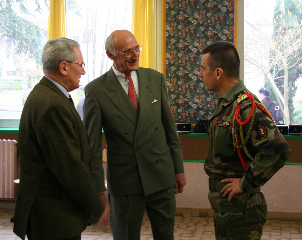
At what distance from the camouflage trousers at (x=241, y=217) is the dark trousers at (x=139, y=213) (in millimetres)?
484

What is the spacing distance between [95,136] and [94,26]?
3525 mm

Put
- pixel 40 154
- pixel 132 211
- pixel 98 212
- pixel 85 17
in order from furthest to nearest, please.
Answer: pixel 85 17, pixel 132 211, pixel 98 212, pixel 40 154

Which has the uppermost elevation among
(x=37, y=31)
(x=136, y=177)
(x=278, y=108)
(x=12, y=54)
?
(x=37, y=31)

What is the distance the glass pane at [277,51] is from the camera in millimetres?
4801

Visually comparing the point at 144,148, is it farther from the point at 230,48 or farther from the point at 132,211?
the point at 230,48

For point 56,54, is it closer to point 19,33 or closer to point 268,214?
point 268,214

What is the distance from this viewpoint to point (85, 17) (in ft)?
17.4

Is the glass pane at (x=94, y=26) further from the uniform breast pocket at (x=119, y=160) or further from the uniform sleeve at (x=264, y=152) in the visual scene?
the uniform sleeve at (x=264, y=152)

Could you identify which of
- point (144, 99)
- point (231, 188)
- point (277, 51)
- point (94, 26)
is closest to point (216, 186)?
point (231, 188)

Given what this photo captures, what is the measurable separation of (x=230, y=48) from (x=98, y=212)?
103 cm

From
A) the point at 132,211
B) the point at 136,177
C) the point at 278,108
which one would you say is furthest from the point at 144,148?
the point at 278,108

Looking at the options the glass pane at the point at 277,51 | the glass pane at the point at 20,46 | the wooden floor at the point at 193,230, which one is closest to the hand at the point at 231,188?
the wooden floor at the point at 193,230

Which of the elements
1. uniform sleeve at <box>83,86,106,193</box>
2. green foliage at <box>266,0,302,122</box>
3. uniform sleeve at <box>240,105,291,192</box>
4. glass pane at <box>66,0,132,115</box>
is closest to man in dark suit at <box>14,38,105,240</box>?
uniform sleeve at <box>83,86,106,193</box>

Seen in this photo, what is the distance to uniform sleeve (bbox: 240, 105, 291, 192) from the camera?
158 cm
